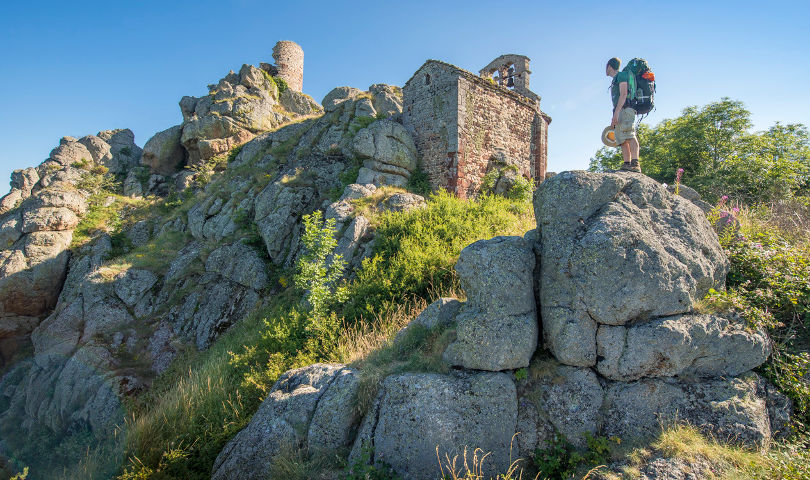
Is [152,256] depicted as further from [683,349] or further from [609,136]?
[683,349]

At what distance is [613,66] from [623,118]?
1.15 meters

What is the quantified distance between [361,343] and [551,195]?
422cm

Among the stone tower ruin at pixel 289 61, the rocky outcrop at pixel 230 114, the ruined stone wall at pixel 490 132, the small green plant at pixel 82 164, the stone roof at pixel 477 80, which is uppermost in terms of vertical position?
the stone tower ruin at pixel 289 61

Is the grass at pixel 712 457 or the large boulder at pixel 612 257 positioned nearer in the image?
the grass at pixel 712 457

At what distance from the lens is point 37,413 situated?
1184 centimetres

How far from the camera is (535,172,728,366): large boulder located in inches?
175

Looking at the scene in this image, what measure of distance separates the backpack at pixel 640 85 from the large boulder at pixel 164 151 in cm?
2582

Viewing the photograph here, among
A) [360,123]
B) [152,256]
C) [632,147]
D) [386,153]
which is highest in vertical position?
[360,123]

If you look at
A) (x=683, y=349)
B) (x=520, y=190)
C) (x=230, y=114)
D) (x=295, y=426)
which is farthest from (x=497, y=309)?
(x=230, y=114)

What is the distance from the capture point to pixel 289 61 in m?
27.8

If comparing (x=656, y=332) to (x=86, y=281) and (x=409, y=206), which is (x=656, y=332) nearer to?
(x=409, y=206)

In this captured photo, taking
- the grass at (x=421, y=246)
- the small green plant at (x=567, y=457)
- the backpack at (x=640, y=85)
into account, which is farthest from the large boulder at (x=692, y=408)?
the backpack at (x=640, y=85)

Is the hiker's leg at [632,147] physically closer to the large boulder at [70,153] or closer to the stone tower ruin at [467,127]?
the stone tower ruin at [467,127]

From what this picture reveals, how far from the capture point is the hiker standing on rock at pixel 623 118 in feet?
21.5
